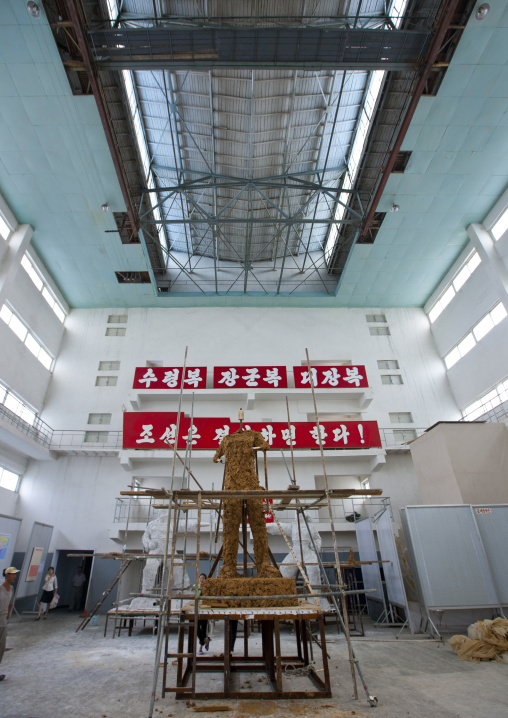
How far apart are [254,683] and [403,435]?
49.2 ft

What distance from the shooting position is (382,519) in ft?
41.7

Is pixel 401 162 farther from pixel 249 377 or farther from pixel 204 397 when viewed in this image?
pixel 204 397

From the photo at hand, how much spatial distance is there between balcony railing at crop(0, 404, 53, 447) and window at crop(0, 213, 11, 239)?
7234mm

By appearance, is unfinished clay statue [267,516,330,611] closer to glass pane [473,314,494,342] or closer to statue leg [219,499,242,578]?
statue leg [219,499,242,578]

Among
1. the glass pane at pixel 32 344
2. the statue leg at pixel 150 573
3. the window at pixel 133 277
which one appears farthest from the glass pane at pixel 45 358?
the statue leg at pixel 150 573

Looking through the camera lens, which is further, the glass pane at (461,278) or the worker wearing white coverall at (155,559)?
the glass pane at (461,278)

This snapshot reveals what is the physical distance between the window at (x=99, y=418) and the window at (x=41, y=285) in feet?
19.9

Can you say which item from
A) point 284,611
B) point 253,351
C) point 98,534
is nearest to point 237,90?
point 253,351

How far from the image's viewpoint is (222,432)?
1697 centimetres

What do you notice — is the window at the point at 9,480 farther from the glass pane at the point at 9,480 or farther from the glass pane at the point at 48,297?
the glass pane at the point at 48,297

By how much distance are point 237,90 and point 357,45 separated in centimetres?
536

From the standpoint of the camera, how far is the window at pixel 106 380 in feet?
66.8

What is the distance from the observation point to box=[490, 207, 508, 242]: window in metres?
16.8

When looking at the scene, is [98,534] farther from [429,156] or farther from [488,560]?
[429,156]
